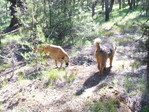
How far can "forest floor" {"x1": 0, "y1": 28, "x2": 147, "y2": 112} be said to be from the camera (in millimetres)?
5836

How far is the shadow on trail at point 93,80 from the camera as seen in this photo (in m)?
6.63

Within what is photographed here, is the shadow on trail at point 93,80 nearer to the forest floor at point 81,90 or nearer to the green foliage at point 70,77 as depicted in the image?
the forest floor at point 81,90

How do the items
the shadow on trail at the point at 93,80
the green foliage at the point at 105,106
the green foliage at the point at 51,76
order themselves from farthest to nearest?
the green foliage at the point at 51,76, the shadow on trail at the point at 93,80, the green foliage at the point at 105,106

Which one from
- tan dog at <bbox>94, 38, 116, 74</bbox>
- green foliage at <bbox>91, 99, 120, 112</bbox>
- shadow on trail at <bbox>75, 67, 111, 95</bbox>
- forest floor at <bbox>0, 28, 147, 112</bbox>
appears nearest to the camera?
green foliage at <bbox>91, 99, 120, 112</bbox>

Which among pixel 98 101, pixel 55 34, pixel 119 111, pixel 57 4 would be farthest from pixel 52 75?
pixel 57 4

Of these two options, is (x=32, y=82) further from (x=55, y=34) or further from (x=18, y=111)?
(x=55, y=34)

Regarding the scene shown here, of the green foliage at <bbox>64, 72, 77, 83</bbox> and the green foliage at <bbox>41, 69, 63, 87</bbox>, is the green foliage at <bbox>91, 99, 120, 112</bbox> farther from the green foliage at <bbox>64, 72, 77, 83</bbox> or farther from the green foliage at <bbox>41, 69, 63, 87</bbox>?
the green foliage at <bbox>41, 69, 63, 87</bbox>

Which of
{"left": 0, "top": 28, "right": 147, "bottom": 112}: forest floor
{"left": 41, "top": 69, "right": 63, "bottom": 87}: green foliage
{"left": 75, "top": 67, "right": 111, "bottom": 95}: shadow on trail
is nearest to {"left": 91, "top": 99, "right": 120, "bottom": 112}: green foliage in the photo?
{"left": 0, "top": 28, "right": 147, "bottom": 112}: forest floor

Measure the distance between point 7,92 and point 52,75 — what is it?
1644 millimetres

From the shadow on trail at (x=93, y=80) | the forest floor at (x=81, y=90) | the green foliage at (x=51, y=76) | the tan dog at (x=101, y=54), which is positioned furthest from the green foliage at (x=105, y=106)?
the green foliage at (x=51, y=76)

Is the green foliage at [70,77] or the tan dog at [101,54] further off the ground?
the tan dog at [101,54]

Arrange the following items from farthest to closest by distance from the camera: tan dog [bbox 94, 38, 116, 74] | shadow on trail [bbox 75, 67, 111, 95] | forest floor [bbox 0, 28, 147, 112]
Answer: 1. tan dog [bbox 94, 38, 116, 74]
2. shadow on trail [bbox 75, 67, 111, 95]
3. forest floor [bbox 0, 28, 147, 112]

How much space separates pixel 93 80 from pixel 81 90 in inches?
29.9

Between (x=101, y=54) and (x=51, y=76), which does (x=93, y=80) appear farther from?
(x=51, y=76)
